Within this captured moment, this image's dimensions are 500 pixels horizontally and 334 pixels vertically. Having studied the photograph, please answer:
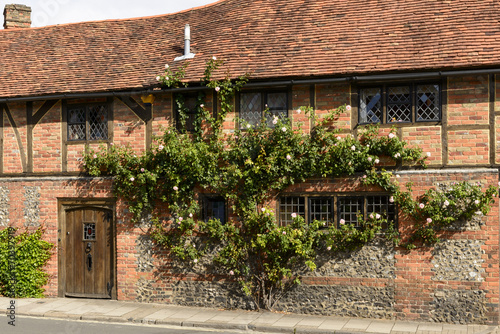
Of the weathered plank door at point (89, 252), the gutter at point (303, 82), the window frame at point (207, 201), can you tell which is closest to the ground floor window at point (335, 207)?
the window frame at point (207, 201)

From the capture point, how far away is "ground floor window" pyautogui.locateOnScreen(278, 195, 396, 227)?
11.4m

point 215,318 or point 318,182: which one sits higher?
point 318,182

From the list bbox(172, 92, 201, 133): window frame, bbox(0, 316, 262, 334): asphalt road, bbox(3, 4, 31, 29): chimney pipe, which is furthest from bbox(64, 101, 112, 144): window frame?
bbox(3, 4, 31, 29): chimney pipe

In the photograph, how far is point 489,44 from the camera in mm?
11148

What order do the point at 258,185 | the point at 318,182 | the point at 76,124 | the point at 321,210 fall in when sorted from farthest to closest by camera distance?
1. the point at 76,124
2. the point at 258,185
3. the point at 321,210
4. the point at 318,182

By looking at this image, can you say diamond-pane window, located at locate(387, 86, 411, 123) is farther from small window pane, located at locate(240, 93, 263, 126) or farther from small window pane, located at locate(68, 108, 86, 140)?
small window pane, located at locate(68, 108, 86, 140)

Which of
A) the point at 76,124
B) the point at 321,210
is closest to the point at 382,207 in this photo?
the point at 321,210

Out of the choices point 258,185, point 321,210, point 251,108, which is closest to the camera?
point 321,210

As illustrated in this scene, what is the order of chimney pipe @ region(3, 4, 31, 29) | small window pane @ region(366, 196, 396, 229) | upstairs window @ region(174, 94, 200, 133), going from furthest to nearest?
chimney pipe @ region(3, 4, 31, 29), upstairs window @ region(174, 94, 200, 133), small window pane @ region(366, 196, 396, 229)

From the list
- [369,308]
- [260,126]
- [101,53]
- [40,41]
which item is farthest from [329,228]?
[40,41]

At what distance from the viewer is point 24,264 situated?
13.4 meters

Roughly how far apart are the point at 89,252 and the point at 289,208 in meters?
4.90

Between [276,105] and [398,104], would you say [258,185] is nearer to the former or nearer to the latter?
[276,105]

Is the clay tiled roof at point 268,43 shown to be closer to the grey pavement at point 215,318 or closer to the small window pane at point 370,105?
the small window pane at point 370,105
